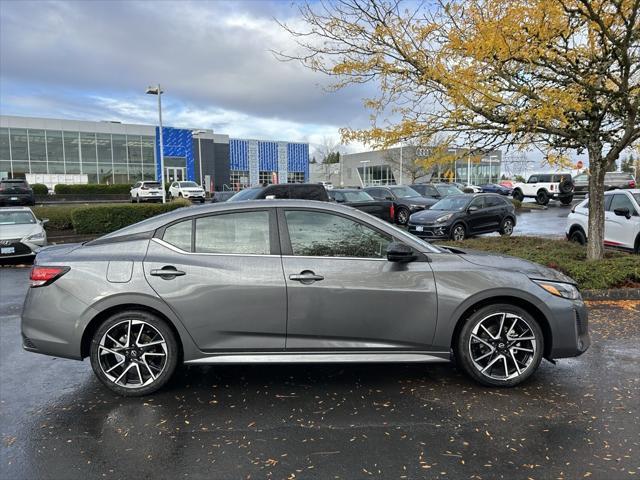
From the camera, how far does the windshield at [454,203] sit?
607 inches

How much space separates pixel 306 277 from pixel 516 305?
1.84m

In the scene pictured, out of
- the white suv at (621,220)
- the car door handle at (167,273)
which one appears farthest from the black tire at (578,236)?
the car door handle at (167,273)

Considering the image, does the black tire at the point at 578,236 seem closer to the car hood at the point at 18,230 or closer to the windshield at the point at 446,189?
the car hood at the point at 18,230

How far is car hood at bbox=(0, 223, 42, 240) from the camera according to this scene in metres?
11.6

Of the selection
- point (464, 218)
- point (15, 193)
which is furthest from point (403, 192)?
point (15, 193)

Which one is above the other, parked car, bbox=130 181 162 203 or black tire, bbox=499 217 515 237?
parked car, bbox=130 181 162 203

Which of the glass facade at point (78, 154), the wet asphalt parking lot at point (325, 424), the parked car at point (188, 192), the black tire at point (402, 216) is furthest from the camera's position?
the glass facade at point (78, 154)

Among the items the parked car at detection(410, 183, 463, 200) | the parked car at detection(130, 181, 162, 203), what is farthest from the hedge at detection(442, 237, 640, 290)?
the parked car at detection(130, 181, 162, 203)

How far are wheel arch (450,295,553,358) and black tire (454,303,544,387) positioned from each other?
0.04m

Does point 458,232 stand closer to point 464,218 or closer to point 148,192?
point 464,218

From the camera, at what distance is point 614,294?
7238mm

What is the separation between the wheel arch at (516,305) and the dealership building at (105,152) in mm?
39965

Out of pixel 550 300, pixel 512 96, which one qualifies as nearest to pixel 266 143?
pixel 512 96

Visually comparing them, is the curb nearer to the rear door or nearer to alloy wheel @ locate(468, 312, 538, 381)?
alloy wheel @ locate(468, 312, 538, 381)
